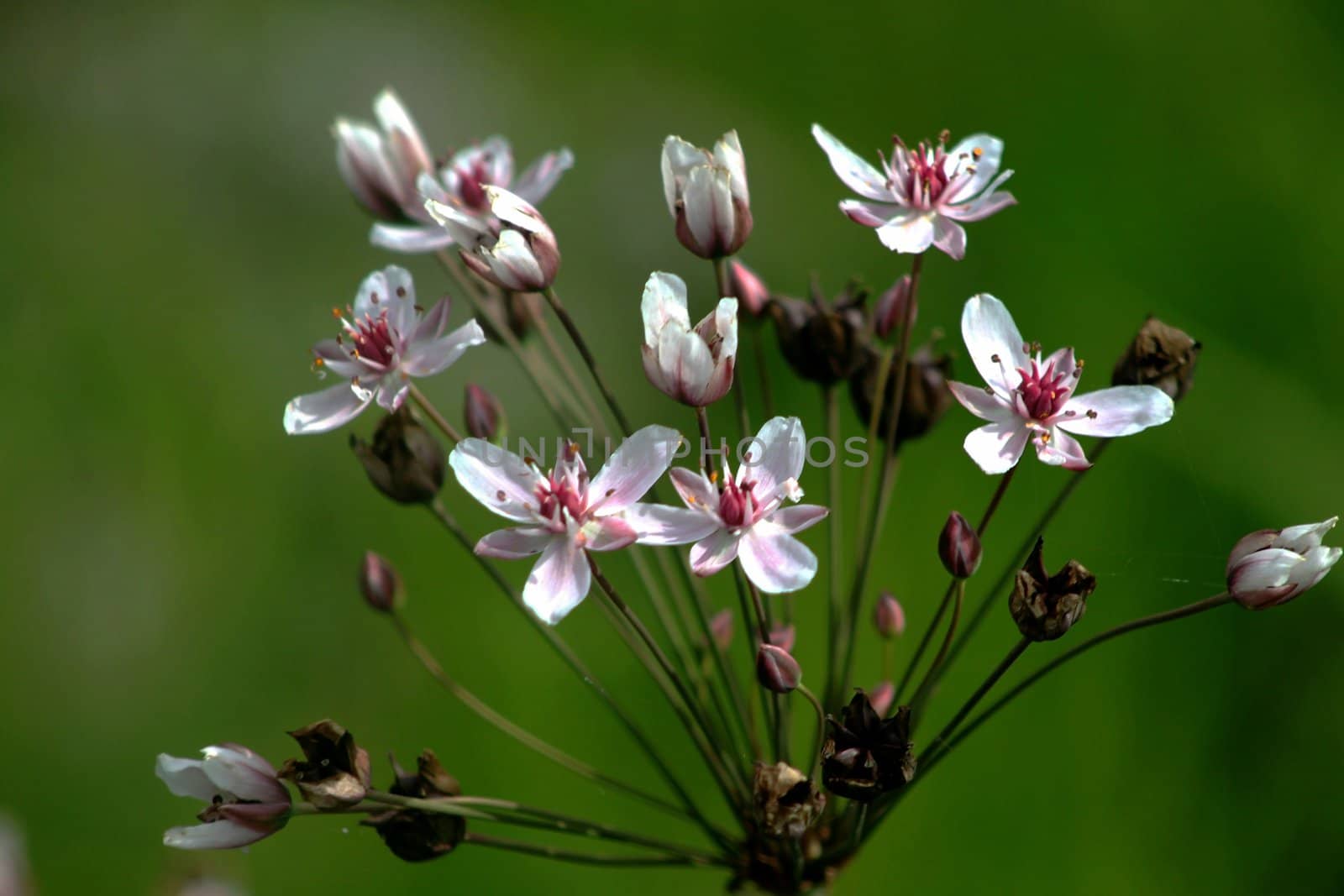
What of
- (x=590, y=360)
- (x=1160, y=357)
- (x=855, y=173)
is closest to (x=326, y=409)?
(x=590, y=360)

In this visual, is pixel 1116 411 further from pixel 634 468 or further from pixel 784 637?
pixel 634 468

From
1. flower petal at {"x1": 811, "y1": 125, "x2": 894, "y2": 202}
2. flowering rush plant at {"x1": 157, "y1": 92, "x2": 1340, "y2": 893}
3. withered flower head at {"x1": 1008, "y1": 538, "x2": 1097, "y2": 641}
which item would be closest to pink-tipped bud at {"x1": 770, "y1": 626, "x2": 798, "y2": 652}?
flowering rush plant at {"x1": 157, "y1": 92, "x2": 1340, "y2": 893}

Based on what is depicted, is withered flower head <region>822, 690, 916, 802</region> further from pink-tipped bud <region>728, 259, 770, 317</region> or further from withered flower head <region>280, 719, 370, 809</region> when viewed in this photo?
pink-tipped bud <region>728, 259, 770, 317</region>

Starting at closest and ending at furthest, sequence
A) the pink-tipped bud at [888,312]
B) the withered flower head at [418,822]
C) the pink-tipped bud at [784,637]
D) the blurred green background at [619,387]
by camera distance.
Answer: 1. the withered flower head at [418,822]
2. the pink-tipped bud at [784,637]
3. the pink-tipped bud at [888,312]
4. the blurred green background at [619,387]

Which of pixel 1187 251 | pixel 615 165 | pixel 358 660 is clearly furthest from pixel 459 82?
pixel 1187 251

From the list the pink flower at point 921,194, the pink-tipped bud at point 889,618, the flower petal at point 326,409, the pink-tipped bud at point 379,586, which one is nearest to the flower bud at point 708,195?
the pink flower at point 921,194

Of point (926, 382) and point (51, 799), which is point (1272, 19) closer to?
point (926, 382)

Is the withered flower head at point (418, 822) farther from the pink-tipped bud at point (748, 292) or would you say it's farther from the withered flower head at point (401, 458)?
the pink-tipped bud at point (748, 292)
